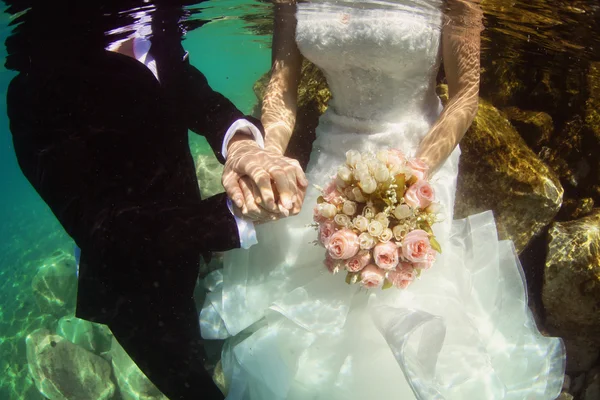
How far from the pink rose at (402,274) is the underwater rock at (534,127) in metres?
3.23

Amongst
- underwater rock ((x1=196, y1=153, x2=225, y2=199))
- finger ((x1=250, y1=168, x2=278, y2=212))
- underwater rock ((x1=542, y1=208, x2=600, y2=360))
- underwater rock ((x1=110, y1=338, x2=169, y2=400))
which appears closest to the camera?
finger ((x1=250, y1=168, x2=278, y2=212))

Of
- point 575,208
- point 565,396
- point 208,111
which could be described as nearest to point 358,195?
point 208,111

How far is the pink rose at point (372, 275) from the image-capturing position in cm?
247

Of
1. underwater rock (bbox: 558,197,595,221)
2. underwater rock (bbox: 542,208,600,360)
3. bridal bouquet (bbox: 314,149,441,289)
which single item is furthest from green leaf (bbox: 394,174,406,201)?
underwater rock (bbox: 558,197,595,221)

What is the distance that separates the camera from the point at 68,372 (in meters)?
5.43

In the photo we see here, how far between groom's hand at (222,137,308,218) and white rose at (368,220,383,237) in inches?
20.5

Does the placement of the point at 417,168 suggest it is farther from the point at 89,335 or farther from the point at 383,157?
the point at 89,335

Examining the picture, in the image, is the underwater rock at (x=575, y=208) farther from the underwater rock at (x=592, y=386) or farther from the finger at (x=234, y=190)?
the finger at (x=234, y=190)

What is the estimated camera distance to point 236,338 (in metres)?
3.29

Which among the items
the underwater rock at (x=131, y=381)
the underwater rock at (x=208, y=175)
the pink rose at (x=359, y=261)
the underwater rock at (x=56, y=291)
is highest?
the pink rose at (x=359, y=261)

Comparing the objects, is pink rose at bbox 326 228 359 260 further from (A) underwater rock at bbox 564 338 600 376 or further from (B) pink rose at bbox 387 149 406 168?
(A) underwater rock at bbox 564 338 600 376

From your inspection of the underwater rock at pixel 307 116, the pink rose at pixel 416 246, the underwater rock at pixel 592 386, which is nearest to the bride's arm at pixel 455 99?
the pink rose at pixel 416 246

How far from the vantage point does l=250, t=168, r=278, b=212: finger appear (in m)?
2.27

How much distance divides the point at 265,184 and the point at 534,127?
4.06 meters
